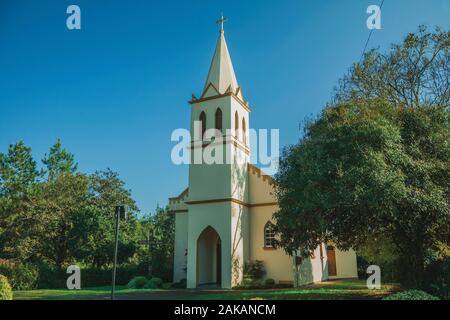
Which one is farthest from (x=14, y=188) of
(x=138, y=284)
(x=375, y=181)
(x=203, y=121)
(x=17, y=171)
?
(x=375, y=181)

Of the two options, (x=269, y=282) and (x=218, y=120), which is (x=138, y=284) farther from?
(x=218, y=120)

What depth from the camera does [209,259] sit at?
2416 centimetres

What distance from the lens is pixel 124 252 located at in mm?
29984

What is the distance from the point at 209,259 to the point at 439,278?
14760 mm

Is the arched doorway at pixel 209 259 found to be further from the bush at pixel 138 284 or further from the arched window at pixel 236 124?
the arched window at pixel 236 124

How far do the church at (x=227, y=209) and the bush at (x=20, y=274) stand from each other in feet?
30.6

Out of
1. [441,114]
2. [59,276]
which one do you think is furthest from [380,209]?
[59,276]

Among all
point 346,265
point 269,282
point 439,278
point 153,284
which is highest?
point 439,278

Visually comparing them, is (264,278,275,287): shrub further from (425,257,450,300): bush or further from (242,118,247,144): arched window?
(425,257,450,300): bush
